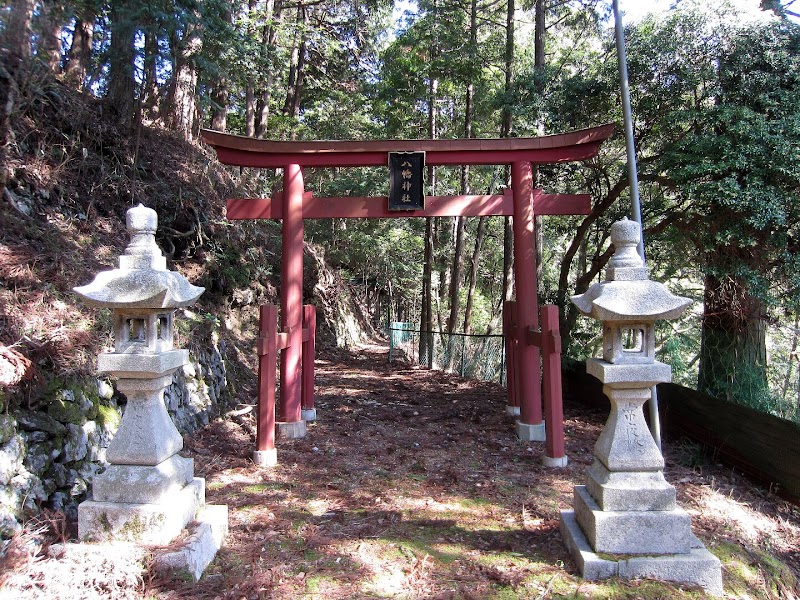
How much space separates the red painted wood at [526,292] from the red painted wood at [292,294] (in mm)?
2833

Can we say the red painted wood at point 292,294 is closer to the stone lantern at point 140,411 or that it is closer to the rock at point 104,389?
the rock at point 104,389

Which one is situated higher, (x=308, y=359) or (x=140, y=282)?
(x=140, y=282)

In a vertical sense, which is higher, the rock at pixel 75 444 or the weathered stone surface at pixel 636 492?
the rock at pixel 75 444

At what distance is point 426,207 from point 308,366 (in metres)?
2.75

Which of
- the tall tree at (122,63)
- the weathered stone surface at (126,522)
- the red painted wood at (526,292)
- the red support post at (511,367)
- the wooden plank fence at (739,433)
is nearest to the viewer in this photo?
the weathered stone surface at (126,522)

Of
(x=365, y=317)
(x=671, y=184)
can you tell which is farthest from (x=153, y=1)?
(x=365, y=317)

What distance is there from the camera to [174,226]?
Result: 8.53 meters

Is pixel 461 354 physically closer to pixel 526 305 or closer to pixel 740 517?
pixel 526 305

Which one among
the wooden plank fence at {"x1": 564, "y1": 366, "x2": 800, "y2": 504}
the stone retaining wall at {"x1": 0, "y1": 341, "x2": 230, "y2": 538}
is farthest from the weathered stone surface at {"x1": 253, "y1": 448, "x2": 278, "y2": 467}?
the wooden plank fence at {"x1": 564, "y1": 366, "x2": 800, "y2": 504}

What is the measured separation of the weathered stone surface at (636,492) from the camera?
3193 millimetres

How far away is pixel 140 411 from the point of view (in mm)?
3289

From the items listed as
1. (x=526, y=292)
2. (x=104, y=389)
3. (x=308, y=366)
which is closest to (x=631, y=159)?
(x=526, y=292)

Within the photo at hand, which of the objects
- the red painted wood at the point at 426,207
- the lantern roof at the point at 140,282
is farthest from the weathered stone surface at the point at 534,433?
the lantern roof at the point at 140,282

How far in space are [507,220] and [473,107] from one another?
4256mm
